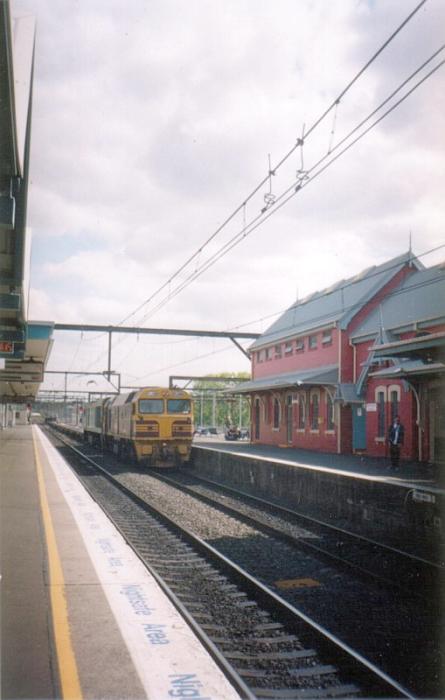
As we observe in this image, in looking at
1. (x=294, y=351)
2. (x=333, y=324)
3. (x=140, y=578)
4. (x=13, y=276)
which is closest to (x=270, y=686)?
(x=140, y=578)

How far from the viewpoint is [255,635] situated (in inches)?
233

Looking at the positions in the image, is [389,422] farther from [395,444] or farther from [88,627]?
[88,627]

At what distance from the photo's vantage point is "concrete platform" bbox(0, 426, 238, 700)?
13.6 ft

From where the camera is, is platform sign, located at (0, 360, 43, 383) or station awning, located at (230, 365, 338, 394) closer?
station awning, located at (230, 365, 338, 394)

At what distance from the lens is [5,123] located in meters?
5.61

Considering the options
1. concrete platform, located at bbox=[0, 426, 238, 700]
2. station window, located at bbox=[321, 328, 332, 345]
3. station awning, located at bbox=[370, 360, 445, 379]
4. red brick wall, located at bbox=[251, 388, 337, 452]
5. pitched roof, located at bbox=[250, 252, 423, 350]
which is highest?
pitched roof, located at bbox=[250, 252, 423, 350]

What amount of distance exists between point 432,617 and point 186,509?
7916mm

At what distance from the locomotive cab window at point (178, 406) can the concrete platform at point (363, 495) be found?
3613 mm

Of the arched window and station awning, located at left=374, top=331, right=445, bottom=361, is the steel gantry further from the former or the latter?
station awning, located at left=374, top=331, right=445, bottom=361

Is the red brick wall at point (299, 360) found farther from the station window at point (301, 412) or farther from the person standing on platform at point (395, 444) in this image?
the person standing on platform at point (395, 444)

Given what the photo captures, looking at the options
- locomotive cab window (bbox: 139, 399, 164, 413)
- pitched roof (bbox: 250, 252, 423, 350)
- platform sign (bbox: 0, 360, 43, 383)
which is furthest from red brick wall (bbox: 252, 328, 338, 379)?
platform sign (bbox: 0, 360, 43, 383)

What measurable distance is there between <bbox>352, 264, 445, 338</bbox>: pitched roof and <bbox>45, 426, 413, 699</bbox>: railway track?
13.6 m

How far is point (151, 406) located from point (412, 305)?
10.4 metres

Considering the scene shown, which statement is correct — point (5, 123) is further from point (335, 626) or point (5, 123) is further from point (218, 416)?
point (218, 416)
